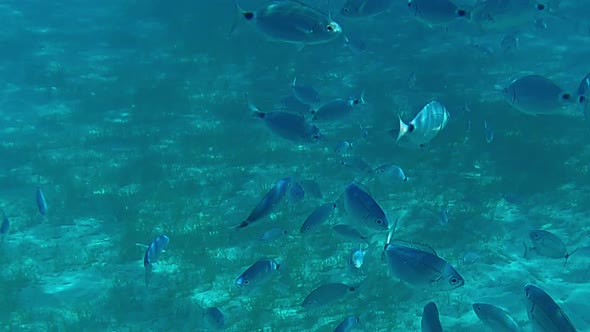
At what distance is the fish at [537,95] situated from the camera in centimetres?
632

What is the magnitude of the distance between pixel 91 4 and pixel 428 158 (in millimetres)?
31280

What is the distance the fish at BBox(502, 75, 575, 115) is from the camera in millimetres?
6320

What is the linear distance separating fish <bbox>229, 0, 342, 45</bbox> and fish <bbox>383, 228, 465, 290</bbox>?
9.88 ft

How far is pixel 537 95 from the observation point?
6.38 metres

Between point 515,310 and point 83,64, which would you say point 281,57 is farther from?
point 515,310

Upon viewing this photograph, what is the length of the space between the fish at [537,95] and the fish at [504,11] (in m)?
1.29

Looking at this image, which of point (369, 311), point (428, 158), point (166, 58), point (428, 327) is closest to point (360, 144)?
point (428, 158)

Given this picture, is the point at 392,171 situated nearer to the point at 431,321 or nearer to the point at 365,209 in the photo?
the point at 365,209

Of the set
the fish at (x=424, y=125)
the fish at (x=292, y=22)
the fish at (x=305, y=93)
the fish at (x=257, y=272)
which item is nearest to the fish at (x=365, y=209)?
the fish at (x=424, y=125)

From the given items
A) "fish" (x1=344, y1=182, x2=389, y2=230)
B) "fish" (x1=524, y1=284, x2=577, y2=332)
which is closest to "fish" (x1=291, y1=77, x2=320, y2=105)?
"fish" (x1=344, y1=182, x2=389, y2=230)

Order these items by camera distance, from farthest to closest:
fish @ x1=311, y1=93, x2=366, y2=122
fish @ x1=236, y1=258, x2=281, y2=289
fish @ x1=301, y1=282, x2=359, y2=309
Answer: fish @ x1=311, y1=93, x2=366, y2=122
fish @ x1=301, y1=282, x2=359, y2=309
fish @ x1=236, y1=258, x2=281, y2=289

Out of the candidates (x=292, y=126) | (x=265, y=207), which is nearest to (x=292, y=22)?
(x=292, y=126)

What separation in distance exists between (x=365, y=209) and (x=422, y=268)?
1.07 meters

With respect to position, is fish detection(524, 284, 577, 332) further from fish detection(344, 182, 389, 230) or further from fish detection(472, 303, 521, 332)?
fish detection(344, 182, 389, 230)
